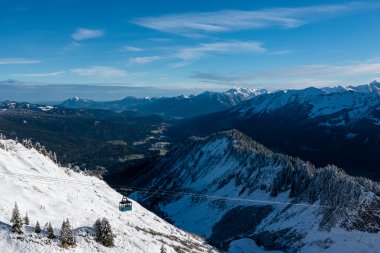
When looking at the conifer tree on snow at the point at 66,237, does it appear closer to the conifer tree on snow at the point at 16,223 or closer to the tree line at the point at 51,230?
the tree line at the point at 51,230

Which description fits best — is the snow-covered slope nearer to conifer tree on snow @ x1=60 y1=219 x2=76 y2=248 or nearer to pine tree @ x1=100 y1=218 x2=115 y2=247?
pine tree @ x1=100 y1=218 x2=115 y2=247

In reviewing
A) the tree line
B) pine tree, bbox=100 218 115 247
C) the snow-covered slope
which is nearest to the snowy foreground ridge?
the tree line

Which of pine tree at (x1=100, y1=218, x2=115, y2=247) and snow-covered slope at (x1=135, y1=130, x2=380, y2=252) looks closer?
pine tree at (x1=100, y1=218, x2=115, y2=247)

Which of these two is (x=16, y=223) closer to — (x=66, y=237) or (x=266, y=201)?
(x=66, y=237)

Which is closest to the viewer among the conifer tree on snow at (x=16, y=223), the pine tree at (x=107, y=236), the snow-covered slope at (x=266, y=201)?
the conifer tree on snow at (x=16, y=223)

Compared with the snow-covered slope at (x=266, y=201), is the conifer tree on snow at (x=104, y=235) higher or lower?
higher

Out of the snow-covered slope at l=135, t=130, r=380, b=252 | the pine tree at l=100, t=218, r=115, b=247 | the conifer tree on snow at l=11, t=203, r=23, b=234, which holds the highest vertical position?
the conifer tree on snow at l=11, t=203, r=23, b=234

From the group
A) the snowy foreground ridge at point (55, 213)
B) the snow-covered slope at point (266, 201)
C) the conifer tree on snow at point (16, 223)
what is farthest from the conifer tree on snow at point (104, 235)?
the snow-covered slope at point (266, 201)
